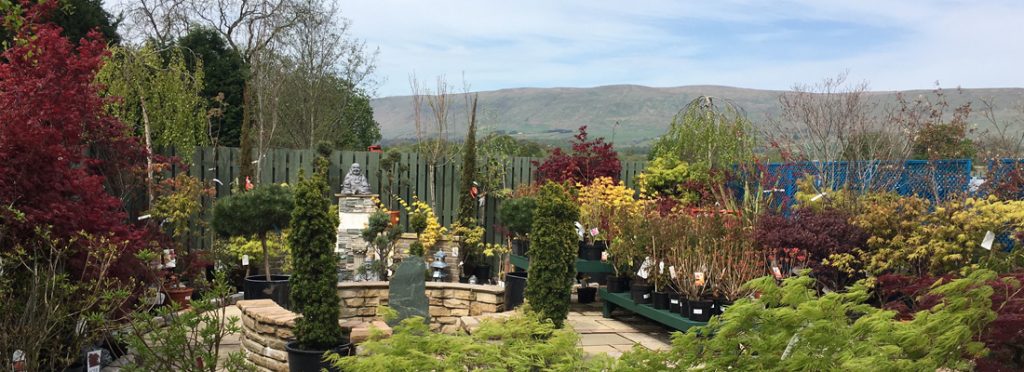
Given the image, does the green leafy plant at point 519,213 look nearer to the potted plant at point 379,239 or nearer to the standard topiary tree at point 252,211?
the potted plant at point 379,239

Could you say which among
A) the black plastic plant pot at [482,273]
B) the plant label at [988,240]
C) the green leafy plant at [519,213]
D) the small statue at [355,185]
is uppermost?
the small statue at [355,185]

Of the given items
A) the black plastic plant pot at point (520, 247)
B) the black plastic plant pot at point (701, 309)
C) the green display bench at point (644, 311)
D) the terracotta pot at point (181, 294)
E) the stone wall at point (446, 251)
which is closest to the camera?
the black plastic plant pot at point (701, 309)

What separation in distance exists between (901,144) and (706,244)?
580 cm

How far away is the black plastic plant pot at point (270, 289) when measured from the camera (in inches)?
305

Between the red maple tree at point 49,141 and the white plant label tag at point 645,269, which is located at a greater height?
the red maple tree at point 49,141

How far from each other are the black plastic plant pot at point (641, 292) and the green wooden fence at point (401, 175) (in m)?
4.78

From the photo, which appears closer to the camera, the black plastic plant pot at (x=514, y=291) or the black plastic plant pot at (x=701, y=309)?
the black plastic plant pot at (x=701, y=309)

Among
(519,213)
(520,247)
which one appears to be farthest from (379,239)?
(520,247)

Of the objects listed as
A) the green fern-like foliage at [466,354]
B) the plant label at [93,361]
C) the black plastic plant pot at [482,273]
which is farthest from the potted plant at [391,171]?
the green fern-like foliage at [466,354]

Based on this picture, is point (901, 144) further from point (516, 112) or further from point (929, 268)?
point (516, 112)

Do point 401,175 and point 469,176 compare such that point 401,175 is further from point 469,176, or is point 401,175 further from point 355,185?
point 355,185

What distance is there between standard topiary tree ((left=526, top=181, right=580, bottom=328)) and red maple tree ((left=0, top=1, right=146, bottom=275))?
2.96 metres

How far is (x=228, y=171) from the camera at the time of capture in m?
12.0

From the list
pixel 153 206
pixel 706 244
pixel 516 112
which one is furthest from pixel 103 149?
pixel 516 112
